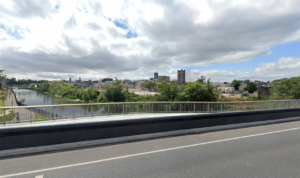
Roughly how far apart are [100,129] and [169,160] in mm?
2811

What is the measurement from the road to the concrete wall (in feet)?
1.56

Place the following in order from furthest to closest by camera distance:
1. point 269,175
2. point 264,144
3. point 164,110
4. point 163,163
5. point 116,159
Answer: point 164,110 < point 264,144 < point 116,159 < point 163,163 < point 269,175

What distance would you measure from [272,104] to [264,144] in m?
14.8

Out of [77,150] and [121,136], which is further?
[121,136]

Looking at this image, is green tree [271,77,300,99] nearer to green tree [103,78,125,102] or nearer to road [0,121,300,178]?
road [0,121,300,178]

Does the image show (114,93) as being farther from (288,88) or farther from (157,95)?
(288,88)

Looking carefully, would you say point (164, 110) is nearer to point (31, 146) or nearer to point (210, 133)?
point (210, 133)

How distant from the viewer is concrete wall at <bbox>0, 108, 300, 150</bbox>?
507 centimetres

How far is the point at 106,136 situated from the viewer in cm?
613

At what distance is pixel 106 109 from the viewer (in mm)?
13734

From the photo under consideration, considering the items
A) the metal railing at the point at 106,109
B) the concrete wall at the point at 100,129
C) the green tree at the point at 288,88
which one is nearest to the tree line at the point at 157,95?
the green tree at the point at 288,88

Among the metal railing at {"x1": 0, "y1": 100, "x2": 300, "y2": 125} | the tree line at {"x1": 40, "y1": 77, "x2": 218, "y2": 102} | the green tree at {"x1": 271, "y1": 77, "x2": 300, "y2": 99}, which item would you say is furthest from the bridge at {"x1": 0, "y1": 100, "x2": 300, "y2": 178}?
the green tree at {"x1": 271, "y1": 77, "x2": 300, "y2": 99}

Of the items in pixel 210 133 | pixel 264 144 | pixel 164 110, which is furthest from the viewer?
pixel 164 110

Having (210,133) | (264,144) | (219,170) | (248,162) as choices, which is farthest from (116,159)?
(264,144)
